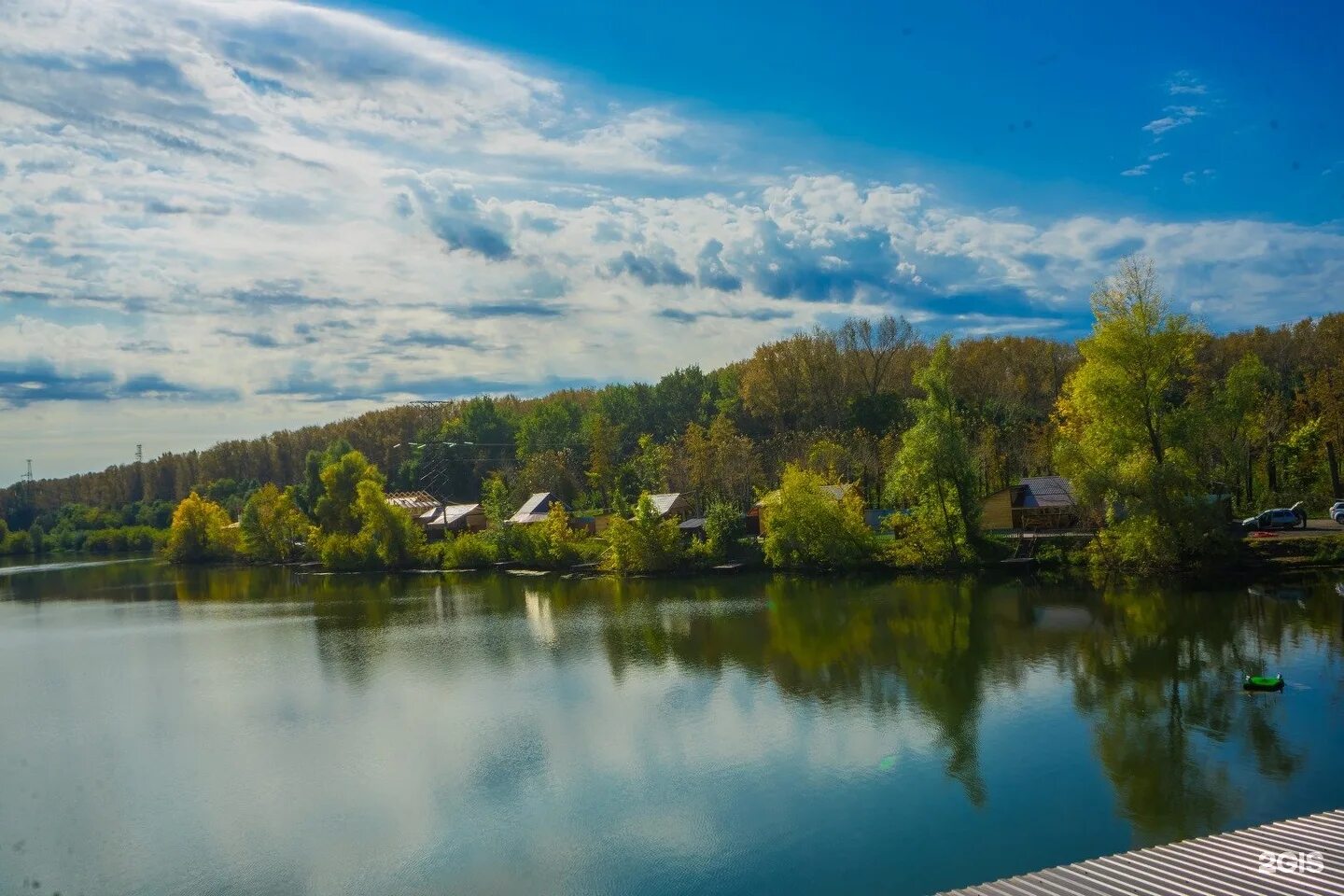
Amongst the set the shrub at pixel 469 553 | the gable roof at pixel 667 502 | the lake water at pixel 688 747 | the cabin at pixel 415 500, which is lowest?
the lake water at pixel 688 747

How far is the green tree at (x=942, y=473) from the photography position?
40.2 m

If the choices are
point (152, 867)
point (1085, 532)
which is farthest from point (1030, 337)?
point (152, 867)

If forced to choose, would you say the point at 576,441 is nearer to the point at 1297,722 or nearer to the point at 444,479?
the point at 444,479

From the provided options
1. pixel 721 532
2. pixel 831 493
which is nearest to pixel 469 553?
pixel 721 532

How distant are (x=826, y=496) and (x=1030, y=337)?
46.2 metres

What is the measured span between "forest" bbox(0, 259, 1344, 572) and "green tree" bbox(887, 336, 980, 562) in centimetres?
8

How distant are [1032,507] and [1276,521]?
375 inches

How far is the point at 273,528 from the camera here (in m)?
76.6

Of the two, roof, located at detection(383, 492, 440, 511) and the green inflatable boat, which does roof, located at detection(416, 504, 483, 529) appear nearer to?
roof, located at detection(383, 492, 440, 511)

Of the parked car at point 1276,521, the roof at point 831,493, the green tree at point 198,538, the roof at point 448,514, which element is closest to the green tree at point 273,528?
the green tree at point 198,538

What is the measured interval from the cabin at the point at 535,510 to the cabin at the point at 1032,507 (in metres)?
29.6

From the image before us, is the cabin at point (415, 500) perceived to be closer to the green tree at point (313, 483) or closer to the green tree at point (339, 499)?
the green tree at point (313, 483)

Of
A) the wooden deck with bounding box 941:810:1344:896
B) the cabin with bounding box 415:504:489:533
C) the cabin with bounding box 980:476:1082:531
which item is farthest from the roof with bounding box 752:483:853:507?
the wooden deck with bounding box 941:810:1344:896

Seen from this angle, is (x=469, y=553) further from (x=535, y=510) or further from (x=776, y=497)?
(x=776, y=497)
